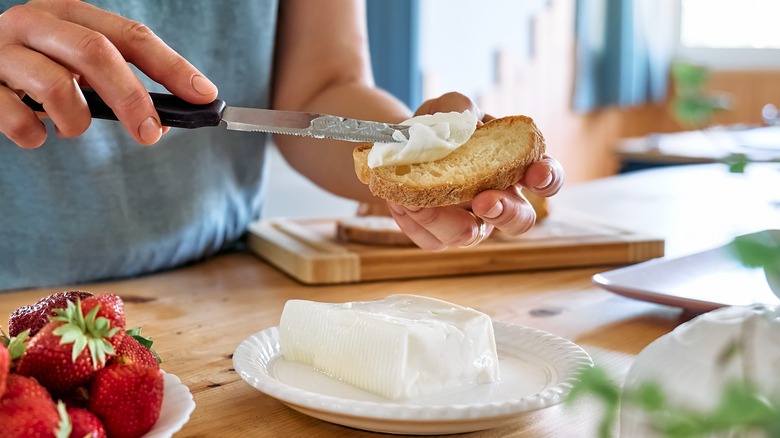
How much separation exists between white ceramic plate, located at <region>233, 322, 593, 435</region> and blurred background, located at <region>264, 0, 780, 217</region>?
7.09ft

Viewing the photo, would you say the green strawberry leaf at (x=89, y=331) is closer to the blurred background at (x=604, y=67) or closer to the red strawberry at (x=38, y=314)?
the red strawberry at (x=38, y=314)

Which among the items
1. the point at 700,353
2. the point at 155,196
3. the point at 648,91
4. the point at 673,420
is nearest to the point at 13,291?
the point at 155,196

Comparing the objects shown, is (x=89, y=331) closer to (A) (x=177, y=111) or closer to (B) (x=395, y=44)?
(A) (x=177, y=111)

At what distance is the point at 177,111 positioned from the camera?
0.92 meters

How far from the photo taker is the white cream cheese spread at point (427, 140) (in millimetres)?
1000

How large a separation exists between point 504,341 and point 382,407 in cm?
27

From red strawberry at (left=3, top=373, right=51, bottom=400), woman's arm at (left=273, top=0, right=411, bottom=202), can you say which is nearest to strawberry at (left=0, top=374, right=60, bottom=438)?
red strawberry at (left=3, top=373, right=51, bottom=400)

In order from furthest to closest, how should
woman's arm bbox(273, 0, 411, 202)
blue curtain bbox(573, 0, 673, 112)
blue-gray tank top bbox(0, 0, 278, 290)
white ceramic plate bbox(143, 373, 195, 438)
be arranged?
blue curtain bbox(573, 0, 673, 112) → woman's arm bbox(273, 0, 411, 202) → blue-gray tank top bbox(0, 0, 278, 290) → white ceramic plate bbox(143, 373, 195, 438)

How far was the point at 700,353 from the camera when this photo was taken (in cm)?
56

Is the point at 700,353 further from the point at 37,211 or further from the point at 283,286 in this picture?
the point at 37,211

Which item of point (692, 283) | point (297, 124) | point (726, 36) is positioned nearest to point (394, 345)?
point (297, 124)

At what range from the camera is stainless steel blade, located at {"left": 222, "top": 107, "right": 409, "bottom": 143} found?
925 millimetres

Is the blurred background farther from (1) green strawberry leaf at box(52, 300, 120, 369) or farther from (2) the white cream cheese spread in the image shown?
(1) green strawberry leaf at box(52, 300, 120, 369)

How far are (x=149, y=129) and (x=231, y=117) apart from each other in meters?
0.09
